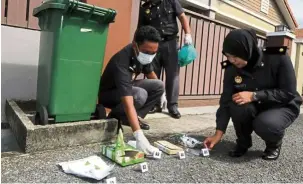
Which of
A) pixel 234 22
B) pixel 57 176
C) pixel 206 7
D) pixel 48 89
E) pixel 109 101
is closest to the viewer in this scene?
pixel 57 176

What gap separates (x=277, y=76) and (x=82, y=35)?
1.60m

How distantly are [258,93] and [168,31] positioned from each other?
1.69m

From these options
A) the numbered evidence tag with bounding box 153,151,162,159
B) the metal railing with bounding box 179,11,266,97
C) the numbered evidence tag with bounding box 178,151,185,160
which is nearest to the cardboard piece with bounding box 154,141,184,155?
the numbered evidence tag with bounding box 178,151,185,160

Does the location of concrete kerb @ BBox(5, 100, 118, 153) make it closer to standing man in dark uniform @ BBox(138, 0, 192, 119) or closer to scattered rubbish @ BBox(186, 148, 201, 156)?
scattered rubbish @ BBox(186, 148, 201, 156)

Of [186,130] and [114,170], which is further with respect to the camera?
[186,130]

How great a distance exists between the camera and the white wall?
10.6 ft

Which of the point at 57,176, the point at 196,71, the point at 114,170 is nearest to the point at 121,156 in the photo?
the point at 114,170

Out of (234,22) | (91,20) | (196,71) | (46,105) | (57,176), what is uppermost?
(234,22)

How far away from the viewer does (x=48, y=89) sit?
2.47 meters

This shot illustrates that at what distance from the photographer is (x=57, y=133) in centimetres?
236

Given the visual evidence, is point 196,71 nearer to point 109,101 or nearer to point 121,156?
point 109,101

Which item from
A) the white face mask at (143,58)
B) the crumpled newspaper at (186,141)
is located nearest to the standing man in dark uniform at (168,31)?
the crumpled newspaper at (186,141)

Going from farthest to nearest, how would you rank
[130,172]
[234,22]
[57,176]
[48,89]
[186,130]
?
[234,22] < [186,130] < [48,89] < [130,172] < [57,176]

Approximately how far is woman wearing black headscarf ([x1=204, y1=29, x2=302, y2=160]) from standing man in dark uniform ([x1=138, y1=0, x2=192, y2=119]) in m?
1.22
